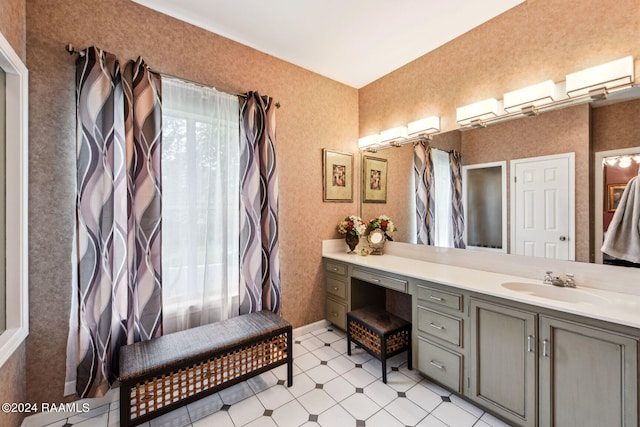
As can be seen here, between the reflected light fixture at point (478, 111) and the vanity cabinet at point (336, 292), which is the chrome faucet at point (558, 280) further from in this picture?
the vanity cabinet at point (336, 292)

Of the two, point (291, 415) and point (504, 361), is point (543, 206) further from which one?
point (291, 415)

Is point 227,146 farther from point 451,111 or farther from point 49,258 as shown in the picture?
point 451,111

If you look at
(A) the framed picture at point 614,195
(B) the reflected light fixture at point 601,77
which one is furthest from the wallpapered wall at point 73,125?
(A) the framed picture at point 614,195

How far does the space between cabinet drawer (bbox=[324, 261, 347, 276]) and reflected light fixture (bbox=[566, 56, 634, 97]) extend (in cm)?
217

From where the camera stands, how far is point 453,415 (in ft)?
5.51

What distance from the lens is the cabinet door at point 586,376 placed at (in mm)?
1194

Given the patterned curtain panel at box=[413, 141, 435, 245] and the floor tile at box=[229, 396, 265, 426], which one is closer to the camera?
the floor tile at box=[229, 396, 265, 426]

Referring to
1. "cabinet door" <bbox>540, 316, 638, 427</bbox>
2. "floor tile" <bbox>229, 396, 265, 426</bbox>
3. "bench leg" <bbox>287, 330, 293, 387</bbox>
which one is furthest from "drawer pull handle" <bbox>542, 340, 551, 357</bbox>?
"floor tile" <bbox>229, 396, 265, 426</bbox>

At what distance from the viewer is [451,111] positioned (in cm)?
238

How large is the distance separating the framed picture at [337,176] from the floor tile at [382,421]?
193 centimetres

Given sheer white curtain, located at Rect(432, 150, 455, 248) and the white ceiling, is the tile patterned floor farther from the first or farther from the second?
the white ceiling

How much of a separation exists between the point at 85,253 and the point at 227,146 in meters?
1.21

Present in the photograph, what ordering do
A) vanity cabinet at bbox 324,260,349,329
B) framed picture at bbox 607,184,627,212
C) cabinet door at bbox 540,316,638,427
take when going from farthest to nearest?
1. vanity cabinet at bbox 324,260,349,329
2. framed picture at bbox 607,184,627,212
3. cabinet door at bbox 540,316,638,427

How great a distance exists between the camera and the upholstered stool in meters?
2.04
